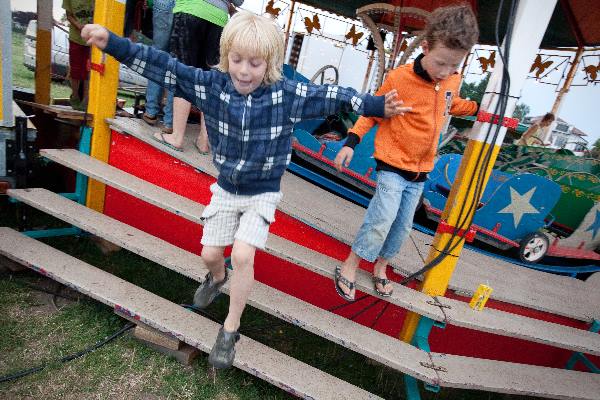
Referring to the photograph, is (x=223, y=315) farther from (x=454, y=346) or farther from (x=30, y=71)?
(x=30, y=71)

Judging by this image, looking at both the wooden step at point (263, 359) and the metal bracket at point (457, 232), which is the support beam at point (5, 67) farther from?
the metal bracket at point (457, 232)

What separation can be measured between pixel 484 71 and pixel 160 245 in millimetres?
9533

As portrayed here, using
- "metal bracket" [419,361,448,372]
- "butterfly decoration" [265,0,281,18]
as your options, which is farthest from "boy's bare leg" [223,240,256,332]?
"butterfly decoration" [265,0,281,18]

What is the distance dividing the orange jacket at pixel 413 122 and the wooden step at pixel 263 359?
119 centimetres

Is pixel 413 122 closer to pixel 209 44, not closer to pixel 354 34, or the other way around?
pixel 209 44

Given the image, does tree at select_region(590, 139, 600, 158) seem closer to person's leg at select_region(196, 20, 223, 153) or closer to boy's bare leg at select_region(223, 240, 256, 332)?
person's leg at select_region(196, 20, 223, 153)

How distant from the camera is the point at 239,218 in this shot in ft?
6.53

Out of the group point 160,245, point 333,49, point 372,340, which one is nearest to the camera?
point 372,340

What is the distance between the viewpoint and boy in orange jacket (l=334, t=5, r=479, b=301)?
6.23 ft

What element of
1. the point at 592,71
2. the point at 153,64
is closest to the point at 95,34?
the point at 153,64

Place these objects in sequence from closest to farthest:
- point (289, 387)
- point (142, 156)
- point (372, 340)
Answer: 1. point (289, 387)
2. point (372, 340)
3. point (142, 156)

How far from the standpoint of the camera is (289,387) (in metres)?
1.96

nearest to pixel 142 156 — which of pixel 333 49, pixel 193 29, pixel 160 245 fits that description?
pixel 160 245

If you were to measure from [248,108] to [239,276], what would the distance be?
0.80m
